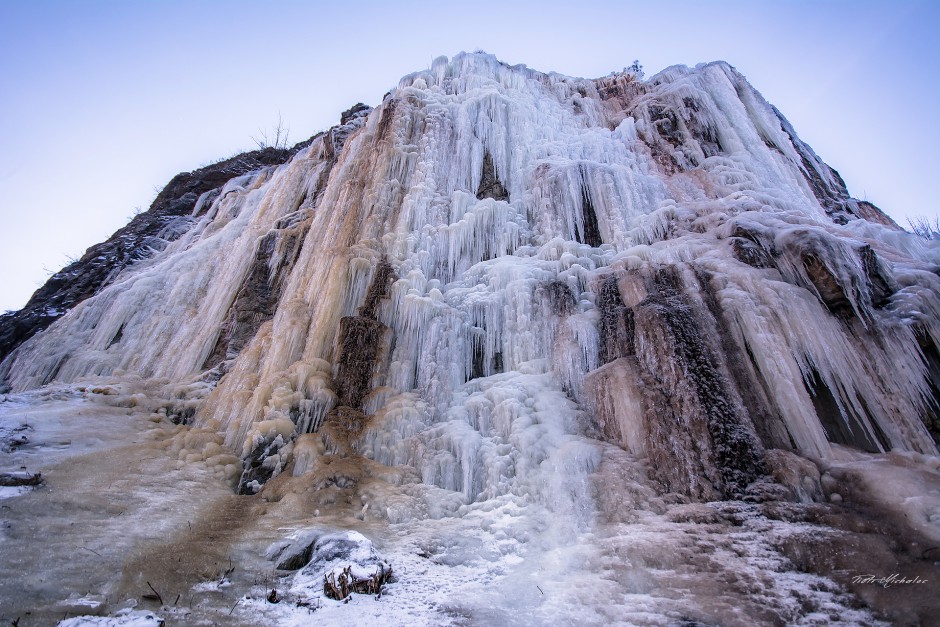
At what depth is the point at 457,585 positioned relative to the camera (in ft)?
13.0

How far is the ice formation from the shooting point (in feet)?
16.5

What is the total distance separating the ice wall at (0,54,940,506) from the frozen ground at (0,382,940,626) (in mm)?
446

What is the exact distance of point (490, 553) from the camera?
4.58 metres

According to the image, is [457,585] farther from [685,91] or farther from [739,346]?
[685,91]

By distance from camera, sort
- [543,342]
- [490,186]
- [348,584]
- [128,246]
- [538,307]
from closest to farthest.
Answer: [348,584], [543,342], [538,307], [490,186], [128,246]

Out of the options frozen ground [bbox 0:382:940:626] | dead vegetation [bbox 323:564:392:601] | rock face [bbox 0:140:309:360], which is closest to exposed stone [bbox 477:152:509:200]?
frozen ground [bbox 0:382:940:626]

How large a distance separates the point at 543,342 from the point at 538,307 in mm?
633

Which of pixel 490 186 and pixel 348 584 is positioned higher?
pixel 490 186

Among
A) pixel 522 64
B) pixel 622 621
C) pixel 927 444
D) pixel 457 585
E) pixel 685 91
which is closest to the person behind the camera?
pixel 622 621

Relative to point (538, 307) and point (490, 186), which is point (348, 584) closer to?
point (538, 307)

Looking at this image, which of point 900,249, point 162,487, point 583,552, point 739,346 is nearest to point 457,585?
point 583,552

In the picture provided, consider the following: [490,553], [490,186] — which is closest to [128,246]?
[490,186]

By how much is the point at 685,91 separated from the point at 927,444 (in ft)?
38.4

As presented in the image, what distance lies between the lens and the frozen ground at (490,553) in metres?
3.22
